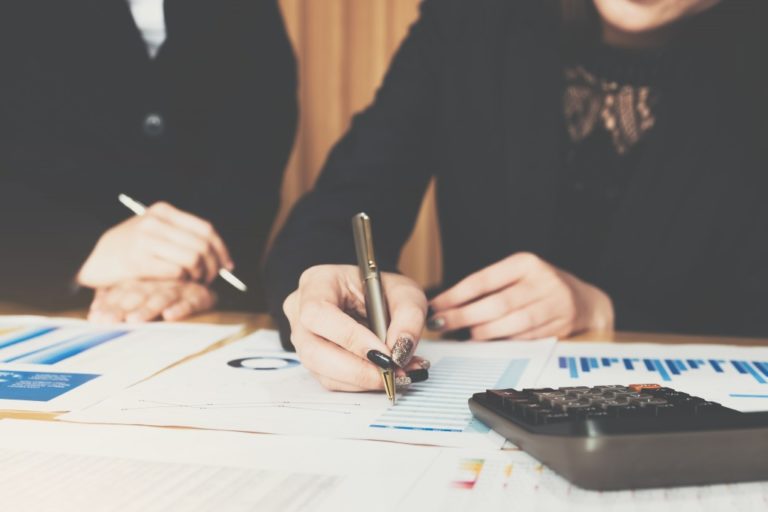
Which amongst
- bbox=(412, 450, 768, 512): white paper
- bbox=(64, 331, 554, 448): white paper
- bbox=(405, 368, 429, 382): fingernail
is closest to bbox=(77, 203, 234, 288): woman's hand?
bbox=(64, 331, 554, 448): white paper

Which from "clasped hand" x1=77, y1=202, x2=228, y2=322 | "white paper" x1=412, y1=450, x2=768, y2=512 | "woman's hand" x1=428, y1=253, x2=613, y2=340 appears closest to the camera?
"white paper" x1=412, y1=450, x2=768, y2=512

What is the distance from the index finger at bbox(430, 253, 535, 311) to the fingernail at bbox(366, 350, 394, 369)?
0.28 meters

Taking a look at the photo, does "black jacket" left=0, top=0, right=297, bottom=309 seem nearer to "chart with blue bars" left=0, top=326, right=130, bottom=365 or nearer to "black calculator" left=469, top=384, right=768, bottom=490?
"chart with blue bars" left=0, top=326, right=130, bottom=365

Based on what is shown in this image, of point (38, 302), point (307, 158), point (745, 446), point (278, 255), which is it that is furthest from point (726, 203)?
point (307, 158)

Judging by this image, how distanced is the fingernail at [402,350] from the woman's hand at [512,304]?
0.73 ft

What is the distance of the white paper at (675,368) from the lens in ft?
1.90

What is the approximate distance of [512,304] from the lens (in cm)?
81

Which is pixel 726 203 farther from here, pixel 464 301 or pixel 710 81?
pixel 464 301

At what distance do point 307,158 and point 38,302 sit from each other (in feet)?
3.71

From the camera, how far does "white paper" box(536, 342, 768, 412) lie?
579 mm

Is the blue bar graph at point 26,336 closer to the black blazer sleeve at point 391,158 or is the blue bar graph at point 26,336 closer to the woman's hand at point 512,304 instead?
the black blazer sleeve at point 391,158

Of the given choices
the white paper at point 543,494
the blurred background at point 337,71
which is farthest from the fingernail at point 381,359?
the blurred background at point 337,71

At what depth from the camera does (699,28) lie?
1086mm

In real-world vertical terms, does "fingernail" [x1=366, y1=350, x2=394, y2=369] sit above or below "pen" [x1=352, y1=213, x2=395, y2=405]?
below
